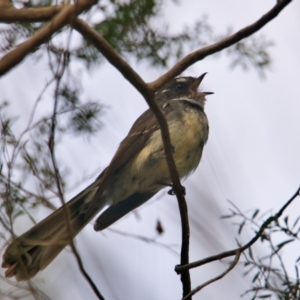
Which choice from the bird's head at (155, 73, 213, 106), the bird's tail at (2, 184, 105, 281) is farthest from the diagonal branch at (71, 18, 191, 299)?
the bird's head at (155, 73, 213, 106)

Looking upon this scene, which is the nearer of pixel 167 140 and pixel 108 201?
pixel 167 140

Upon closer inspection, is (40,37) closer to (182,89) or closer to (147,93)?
(147,93)

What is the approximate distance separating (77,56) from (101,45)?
182cm

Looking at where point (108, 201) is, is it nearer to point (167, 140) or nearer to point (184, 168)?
point (184, 168)

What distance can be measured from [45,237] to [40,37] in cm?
240

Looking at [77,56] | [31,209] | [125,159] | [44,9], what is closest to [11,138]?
[31,209]

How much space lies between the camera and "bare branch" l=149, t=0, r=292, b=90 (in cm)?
330

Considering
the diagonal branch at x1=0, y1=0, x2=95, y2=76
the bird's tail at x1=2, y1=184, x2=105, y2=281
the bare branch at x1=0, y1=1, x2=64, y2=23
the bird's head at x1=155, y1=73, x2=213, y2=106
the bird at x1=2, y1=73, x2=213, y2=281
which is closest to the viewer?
the diagonal branch at x1=0, y1=0, x2=95, y2=76

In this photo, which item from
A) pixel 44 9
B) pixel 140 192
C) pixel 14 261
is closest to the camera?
pixel 44 9

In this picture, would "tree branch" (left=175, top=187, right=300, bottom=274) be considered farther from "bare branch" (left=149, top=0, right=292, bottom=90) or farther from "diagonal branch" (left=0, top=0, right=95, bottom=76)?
"diagonal branch" (left=0, top=0, right=95, bottom=76)

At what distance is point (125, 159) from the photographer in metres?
5.55

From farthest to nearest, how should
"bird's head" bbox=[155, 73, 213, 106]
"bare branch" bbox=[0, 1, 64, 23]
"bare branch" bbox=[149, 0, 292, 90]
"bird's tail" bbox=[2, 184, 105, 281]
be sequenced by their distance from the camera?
1. "bird's head" bbox=[155, 73, 213, 106]
2. "bird's tail" bbox=[2, 184, 105, 281]
3. "bare branch" bbox=[149, 0, 292, 90]
4. "bare branch" bbox=[0, 1, 64, 23]

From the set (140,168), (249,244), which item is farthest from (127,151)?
(249,244)

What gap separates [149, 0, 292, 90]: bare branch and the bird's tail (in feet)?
4.76
